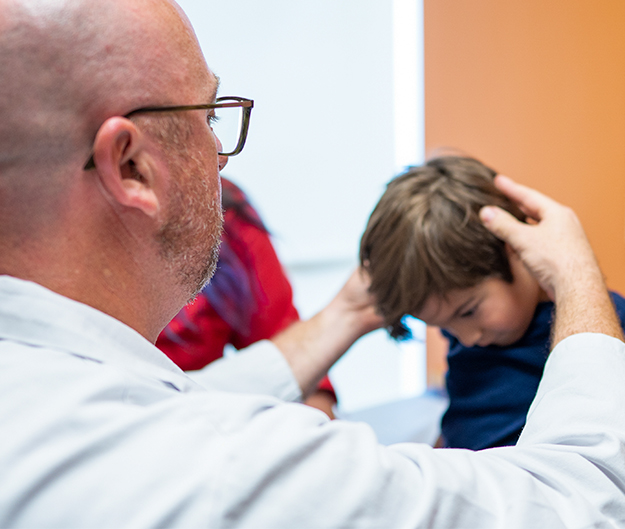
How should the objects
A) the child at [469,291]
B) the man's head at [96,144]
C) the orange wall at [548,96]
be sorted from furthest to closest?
the orange wall at [548,96] → the child at [469,291] → the man's head at [96,144]

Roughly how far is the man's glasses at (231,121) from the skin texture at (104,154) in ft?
0.15

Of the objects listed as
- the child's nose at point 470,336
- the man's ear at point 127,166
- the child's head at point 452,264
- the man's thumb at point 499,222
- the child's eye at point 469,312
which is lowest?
the child's nose at point 470,336

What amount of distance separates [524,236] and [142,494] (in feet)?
2.43

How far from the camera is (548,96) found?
4.97 feet

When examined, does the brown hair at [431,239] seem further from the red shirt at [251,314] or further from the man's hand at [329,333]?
the red shirt at [251,314]

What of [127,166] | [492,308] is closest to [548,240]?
[492,308]

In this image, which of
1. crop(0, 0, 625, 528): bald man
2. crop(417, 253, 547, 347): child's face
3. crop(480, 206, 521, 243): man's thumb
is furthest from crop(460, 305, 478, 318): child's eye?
crop(0, 0, 625, 528): bald man

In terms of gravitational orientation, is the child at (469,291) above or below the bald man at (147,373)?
below

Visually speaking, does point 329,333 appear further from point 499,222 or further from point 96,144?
point 96,144

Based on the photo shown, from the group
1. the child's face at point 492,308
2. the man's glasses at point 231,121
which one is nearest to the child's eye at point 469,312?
the child's face at point 492,308

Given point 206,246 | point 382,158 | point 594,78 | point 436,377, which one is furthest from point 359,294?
point 382,158

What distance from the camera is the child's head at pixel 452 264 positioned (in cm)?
113

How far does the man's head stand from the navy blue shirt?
73 centimetres

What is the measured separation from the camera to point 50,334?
1.79 ft
